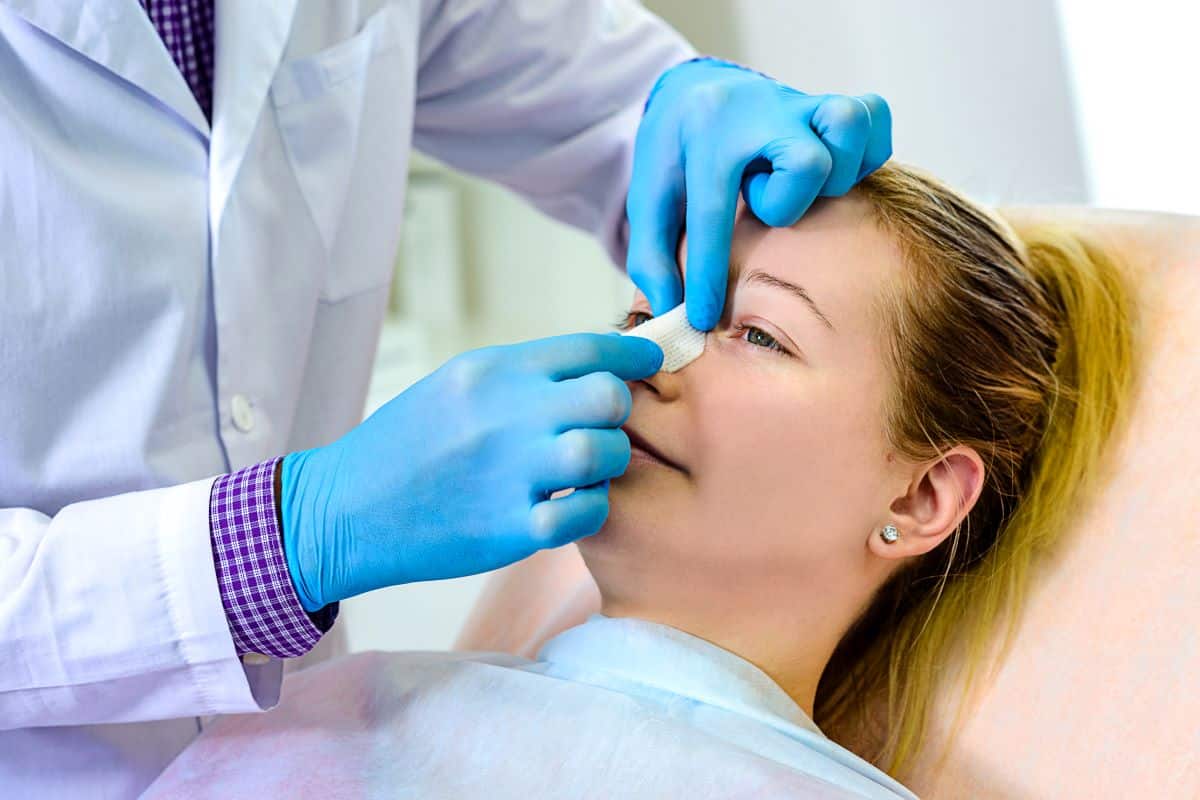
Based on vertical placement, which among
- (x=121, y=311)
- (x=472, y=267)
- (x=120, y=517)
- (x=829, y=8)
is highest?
(x=829, y=8)

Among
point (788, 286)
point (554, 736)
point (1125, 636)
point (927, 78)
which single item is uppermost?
point (927, 78)

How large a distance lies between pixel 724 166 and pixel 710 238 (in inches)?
3.3

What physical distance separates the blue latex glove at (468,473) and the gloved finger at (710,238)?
0.11 metres

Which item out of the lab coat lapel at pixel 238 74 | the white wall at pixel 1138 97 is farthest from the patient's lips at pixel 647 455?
the white wall at pixel 1138 97

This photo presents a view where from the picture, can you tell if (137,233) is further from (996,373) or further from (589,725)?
(996,373)

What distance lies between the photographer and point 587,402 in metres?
0.92

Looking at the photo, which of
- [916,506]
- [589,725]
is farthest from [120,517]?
[916,506]

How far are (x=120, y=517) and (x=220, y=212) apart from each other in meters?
0.33

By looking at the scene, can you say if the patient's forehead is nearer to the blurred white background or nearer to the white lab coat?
the white lab coat

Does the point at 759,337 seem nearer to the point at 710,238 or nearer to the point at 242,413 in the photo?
the point at 710,238

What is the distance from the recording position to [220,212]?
112 cm

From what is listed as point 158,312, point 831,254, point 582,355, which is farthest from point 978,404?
point 158,312

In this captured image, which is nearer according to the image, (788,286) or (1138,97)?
(788,286)

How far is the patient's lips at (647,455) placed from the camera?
1051mm
